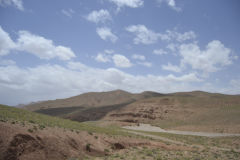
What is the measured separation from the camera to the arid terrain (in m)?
10.1

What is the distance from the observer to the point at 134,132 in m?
30.4

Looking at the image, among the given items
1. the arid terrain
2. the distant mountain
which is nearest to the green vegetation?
the arid terrain

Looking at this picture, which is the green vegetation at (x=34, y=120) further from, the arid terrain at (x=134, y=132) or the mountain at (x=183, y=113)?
the mountain at (x=183, y=113)

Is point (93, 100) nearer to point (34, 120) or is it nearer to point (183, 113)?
point (183, 113)

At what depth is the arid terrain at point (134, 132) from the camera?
10.1 meters

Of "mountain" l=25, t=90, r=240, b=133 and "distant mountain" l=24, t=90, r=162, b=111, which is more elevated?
"distant mountain" l=24, t=90, r=162, b=111

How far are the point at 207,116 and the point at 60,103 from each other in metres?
108

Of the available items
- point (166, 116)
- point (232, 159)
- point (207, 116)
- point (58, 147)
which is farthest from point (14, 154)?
point (166, 116)

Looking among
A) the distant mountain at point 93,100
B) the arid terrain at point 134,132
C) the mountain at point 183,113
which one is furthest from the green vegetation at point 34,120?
the distant mountain at point 93,100

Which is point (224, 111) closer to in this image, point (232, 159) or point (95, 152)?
point (232, 159)

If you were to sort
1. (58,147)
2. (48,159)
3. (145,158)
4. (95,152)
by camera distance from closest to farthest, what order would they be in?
(48,159) → (58,147) → (145,158) → (95,152)

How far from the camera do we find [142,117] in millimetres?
59250

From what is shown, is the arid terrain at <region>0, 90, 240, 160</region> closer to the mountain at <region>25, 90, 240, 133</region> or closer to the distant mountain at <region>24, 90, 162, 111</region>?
the mountain at <region>25, 90, 240, 133</region>

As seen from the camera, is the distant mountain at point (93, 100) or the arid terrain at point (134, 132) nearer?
the arid terrain at point (134, 132)
